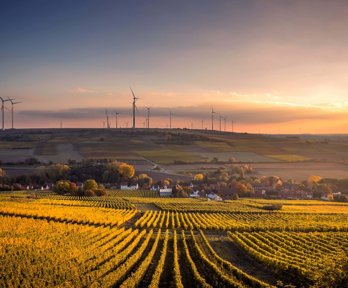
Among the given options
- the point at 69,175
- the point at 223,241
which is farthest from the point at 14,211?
the point at 69,175

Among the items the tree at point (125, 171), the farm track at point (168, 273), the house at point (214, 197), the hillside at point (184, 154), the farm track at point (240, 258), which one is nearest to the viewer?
the farm track at point (168, 273)

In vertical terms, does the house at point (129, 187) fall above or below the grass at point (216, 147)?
below

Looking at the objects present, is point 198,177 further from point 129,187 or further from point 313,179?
point 313,179

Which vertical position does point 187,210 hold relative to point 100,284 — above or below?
below

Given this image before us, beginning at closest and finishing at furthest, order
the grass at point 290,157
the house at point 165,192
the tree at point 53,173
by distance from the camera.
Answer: the house at point 165,192 < the tree at point 53,173 < the grass at point 290,157

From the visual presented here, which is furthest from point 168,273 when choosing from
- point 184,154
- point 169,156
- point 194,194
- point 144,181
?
point 184,154

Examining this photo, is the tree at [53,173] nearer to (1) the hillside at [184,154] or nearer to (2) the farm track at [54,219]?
(1) the hillside at [184,154]

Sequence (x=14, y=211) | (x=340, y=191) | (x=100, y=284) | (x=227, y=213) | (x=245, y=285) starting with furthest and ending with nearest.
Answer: (x=340, y=191), (x=227, y=213), (x=14, y=211), (x=245, y=285), (x=100, y=284)

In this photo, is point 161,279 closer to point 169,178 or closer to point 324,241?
point 324,241

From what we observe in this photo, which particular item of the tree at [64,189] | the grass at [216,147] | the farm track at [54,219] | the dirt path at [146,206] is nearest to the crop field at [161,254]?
the farm track at [54,219]
